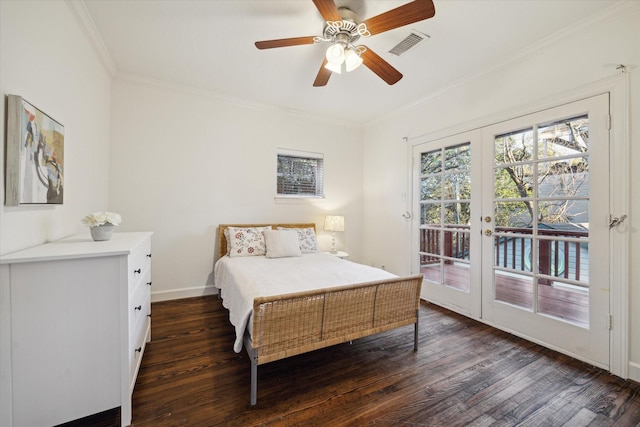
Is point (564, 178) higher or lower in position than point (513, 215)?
higher

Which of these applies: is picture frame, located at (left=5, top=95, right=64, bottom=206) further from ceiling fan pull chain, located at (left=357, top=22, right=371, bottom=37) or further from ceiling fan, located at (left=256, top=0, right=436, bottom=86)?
ceiling fan pull chain, located at (left=357, top=22, right=371, bottom=37)

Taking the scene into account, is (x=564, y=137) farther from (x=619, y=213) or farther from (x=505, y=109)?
(x=619, y=213)

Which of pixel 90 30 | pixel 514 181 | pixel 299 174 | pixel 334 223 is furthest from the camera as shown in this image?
pixel 299 174

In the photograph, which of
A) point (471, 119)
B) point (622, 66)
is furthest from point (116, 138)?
point (622, 66)

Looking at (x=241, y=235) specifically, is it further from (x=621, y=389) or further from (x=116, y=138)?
(x=621, y=389)

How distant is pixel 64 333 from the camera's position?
4.06 feet

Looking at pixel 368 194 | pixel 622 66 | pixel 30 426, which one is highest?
pixel 622 66

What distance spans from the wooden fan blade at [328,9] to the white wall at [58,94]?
5.17 feet

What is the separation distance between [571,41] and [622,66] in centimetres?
45

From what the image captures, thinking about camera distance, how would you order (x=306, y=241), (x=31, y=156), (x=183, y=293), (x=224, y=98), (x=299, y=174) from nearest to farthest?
(x=31, y=156), (x=183, y=293), (x=224, y=98), (x=306, y=241), (x=299, y=174)

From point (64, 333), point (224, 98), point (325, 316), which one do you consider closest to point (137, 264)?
point (64, 333)

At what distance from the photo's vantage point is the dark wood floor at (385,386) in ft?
4.87

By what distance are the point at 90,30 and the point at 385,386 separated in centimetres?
359

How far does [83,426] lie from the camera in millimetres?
1379
